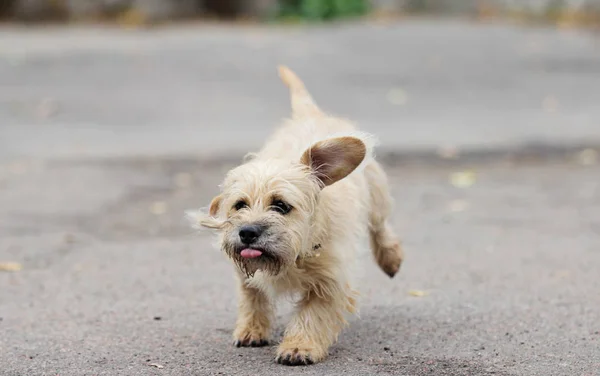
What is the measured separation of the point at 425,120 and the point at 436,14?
8.79 meters

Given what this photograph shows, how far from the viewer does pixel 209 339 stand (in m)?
5.62

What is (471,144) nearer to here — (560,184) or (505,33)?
(560,184)

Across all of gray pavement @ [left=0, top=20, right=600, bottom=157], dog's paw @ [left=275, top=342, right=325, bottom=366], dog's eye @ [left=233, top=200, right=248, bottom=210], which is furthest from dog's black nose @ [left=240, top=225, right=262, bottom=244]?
gray pavement @ [left=0, top=20, right=600, bottom=157]

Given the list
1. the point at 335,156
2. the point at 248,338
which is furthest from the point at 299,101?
the point at 248,338

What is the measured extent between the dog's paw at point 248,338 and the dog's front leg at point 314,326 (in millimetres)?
265

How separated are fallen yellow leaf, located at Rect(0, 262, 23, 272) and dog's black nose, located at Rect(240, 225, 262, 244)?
3.08m

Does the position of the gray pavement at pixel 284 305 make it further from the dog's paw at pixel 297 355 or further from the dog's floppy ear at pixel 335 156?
the dog's floppy ear at pixel 335 156

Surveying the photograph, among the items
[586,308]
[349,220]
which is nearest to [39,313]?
[349,220]

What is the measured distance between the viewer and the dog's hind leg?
6.30 m

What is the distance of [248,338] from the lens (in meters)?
5.48

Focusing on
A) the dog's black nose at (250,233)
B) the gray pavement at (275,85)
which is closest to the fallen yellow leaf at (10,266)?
the dog's black nose at (250,233)

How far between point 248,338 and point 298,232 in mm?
831

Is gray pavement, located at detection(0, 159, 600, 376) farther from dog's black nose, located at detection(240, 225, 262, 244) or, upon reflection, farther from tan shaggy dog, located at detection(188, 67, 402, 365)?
dog's black nose, located at detection(240, 225, 262, 244)

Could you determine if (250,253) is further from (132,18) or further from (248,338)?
(132,18)
